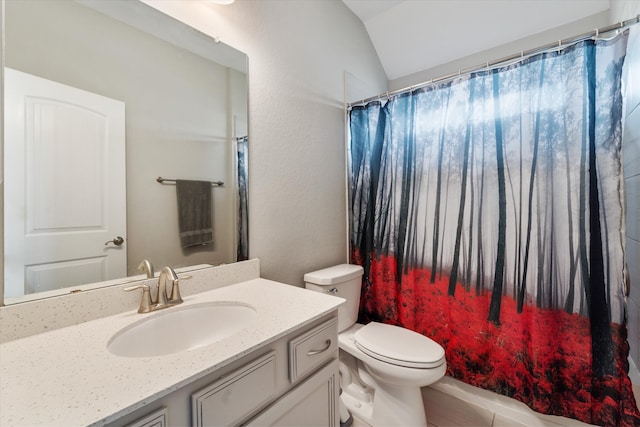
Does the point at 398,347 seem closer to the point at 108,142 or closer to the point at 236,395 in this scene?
the point at 236,395

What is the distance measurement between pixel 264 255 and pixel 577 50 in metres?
1.77

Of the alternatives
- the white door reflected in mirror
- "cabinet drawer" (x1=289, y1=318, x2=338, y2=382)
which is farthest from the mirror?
"cabinet drawer" (x1=289, y1=318, x2=338, y2=382)

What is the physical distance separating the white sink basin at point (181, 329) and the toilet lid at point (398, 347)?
0.73m

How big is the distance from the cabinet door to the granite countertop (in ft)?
0.70

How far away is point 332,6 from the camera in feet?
6.05

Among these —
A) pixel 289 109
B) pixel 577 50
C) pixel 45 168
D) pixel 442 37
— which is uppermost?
pixel 442 37

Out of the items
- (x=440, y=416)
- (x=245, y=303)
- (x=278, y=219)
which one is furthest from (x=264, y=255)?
(x=440, y=416)

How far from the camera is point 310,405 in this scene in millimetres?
879

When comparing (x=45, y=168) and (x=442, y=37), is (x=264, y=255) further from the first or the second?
(x=442, y=37)

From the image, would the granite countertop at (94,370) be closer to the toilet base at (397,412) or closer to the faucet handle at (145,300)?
the faucet handle at (145,300)

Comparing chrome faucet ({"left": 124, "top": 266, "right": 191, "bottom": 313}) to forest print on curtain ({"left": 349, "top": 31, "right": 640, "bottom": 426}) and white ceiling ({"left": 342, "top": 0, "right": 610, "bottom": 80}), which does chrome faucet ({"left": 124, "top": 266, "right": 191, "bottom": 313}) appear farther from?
white ceiling ({"left": 342, "top": 0, "right": 610, "bottom": 80})

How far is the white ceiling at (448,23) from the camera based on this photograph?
172 centimetres

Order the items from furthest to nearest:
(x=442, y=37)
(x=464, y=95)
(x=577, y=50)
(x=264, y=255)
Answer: (x=442, y=37) → (x=464, y=95) → (x=264, y=255) → (x=577, y=50)

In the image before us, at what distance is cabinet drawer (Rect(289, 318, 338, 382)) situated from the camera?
817 millimetres
